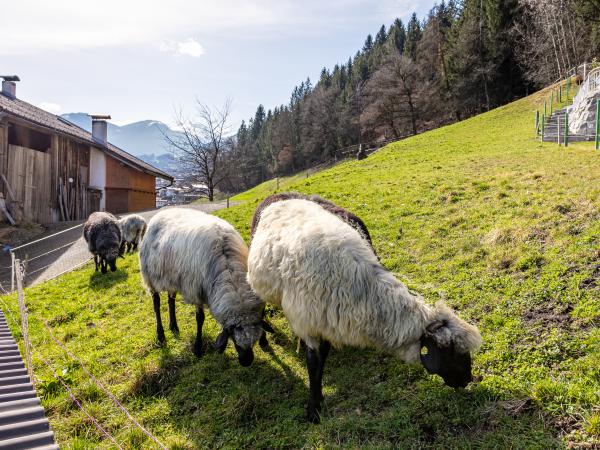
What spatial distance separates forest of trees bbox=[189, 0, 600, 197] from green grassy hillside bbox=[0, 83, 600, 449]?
3945cm

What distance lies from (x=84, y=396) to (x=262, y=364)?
7.63ft

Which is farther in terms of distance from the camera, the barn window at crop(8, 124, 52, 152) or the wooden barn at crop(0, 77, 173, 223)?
the barn window at crop(8, 124, 52, 152)

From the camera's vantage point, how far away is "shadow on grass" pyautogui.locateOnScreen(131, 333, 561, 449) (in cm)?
336

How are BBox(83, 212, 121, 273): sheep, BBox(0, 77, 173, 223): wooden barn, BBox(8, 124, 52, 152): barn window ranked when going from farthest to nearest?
BBox(8, 124, 52, 152): barn window → BBox(0, 77, 173, 223): wooden barn → BBox(83, 212, 121, 273): sheep

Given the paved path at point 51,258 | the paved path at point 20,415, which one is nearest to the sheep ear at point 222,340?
the paved path at point 20,415

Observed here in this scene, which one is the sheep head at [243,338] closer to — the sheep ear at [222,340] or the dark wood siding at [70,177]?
the sheep ear at [222,340]

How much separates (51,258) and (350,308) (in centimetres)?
1398

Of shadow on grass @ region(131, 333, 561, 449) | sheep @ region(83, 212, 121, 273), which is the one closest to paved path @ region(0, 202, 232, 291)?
sheep @ region(83, 212, 121, 273)

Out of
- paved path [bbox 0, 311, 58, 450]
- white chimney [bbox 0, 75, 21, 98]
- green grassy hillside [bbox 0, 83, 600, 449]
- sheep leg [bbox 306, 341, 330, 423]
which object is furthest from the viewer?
white chimney [bbox 0, 75, 21, 98]

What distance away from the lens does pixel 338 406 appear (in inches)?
161

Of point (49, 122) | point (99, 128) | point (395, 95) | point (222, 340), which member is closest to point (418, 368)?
point (222, 340)

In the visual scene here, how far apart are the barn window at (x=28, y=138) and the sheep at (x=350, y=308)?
20.1m

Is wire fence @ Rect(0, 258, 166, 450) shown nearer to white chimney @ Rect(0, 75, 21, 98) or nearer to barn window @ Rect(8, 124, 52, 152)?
barn window @ Rect(8, 124, 52, 152)

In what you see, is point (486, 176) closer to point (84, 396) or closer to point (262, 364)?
point (262, 364)
